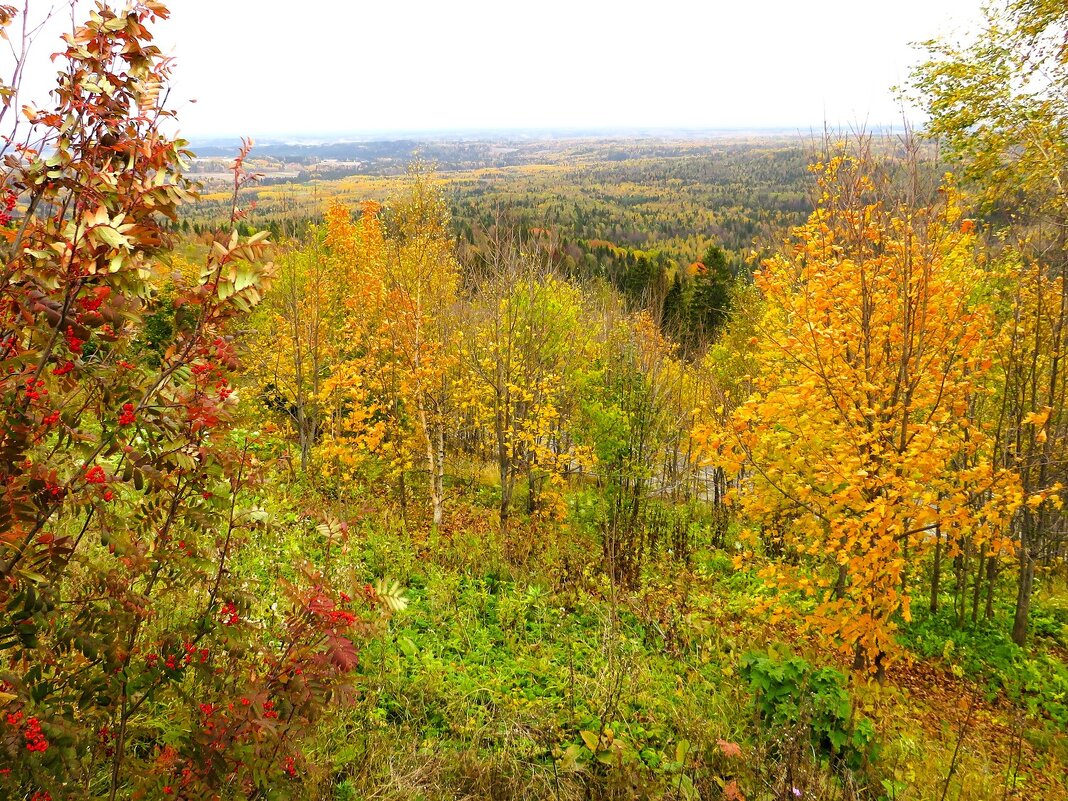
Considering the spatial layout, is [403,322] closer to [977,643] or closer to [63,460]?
[63,460]

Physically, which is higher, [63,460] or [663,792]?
[63,460]

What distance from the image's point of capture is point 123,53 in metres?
1.95

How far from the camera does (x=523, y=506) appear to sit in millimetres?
15305

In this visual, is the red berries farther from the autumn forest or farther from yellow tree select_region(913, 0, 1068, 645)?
yellow tree select_region(913, 0, 1068, 645)

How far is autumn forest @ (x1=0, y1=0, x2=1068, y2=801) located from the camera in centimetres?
192

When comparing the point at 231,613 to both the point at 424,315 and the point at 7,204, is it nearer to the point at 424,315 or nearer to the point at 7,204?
the point at 7,204

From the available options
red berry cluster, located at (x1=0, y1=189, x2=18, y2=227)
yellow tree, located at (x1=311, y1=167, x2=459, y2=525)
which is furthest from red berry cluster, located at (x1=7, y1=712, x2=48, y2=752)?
yellow tree, located at (x1=311, y1=167, x2=459, y2=525)

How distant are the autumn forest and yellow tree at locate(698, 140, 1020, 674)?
57 mm

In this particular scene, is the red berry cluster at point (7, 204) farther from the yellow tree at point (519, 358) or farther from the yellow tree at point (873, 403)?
the yellow tree at point (519, 358)

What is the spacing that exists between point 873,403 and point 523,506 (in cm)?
1049

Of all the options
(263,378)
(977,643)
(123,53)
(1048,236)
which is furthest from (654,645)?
(263,378)

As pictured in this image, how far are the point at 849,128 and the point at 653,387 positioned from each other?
6498 mm

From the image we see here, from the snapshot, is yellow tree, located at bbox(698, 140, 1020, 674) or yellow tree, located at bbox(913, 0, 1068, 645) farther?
yellow tree, located at bbox(913, 0, 1068, 645)

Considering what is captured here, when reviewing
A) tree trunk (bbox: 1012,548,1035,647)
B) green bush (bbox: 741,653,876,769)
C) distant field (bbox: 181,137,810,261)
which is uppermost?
distant field (bbox: 181,137,810,261)
